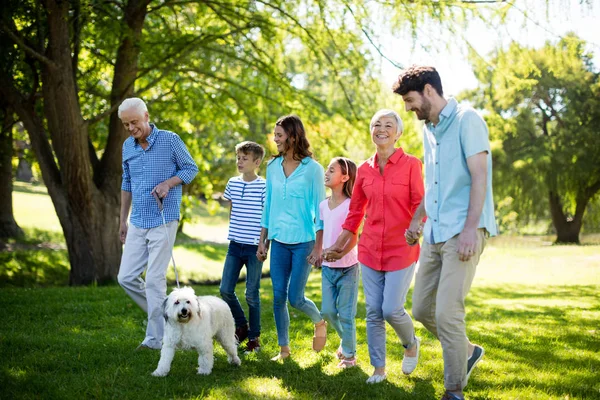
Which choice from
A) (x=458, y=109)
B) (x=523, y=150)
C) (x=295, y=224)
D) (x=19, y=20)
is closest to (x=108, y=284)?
(x=19, y=20)

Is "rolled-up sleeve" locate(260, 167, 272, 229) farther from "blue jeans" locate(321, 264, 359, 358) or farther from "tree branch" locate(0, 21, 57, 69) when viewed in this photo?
"tree branch" locate(0, 21, 57, 69)

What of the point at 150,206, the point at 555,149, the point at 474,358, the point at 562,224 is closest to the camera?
the point at 474,358

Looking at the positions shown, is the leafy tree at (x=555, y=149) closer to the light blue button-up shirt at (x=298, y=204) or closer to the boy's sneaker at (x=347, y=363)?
the light blue button-up shirt at (x=298, y=204)

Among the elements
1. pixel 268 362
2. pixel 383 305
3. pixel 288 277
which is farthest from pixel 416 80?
pixel 268 362

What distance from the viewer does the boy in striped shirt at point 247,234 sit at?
20.4 feet

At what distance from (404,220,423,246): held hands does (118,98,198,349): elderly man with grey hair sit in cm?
217

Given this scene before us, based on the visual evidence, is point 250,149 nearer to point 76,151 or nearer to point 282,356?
point 282,356

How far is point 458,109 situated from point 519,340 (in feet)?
12.0

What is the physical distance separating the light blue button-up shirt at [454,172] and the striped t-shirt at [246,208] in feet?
7.30

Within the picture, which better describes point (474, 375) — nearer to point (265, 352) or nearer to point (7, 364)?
point (265, 352)

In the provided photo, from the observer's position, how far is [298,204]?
18.4ft

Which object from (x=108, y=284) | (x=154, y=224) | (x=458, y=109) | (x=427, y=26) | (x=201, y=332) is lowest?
(x=108, y=284)

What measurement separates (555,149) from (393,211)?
83.0 feet

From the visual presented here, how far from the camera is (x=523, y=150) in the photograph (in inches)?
1137
